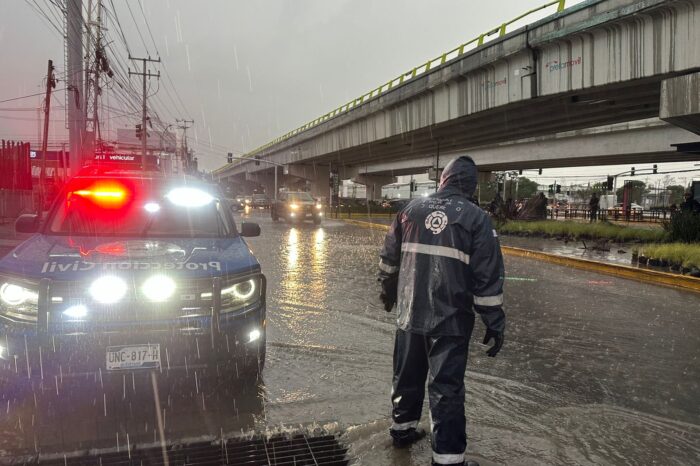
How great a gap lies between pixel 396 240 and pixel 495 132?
28.3 metres

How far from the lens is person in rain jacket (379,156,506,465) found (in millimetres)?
2947

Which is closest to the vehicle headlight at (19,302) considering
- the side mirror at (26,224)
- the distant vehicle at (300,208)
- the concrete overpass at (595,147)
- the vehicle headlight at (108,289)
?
the vehicle headlight at (108,289)

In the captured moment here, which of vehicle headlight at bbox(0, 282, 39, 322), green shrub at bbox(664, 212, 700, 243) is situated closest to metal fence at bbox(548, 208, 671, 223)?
green shrub at bbox(664, 212, 700, 243)

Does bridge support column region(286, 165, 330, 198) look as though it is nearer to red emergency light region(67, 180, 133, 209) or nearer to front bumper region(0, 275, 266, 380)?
red emergency light region(67, 180, 133, 209)

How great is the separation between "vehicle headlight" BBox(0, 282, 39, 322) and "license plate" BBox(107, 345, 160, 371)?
573 millimetres

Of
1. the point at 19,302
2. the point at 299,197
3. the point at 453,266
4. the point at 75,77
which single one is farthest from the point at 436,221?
the point at 299,197

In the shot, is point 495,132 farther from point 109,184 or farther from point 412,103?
point 109,184

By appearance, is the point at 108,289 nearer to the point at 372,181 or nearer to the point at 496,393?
the point at 496,393

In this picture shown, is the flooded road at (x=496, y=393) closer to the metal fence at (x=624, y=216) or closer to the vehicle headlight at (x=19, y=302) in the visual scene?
the vehicle headlight at (x=19, y=302)

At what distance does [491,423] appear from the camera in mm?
3764

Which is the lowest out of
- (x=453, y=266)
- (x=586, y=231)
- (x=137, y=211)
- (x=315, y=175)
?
(x=586, y=231)

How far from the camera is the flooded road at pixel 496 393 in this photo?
3441 mm

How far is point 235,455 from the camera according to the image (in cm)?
329

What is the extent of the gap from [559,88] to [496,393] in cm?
1613
